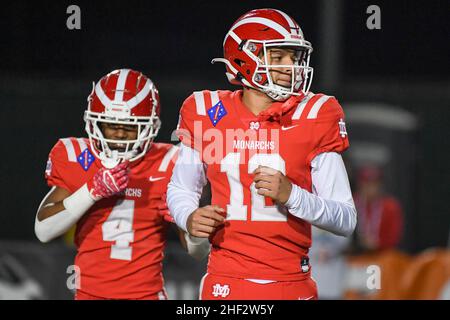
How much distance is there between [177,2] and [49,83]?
1.57m

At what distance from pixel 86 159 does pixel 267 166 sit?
0.87 metres

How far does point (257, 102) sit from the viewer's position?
3.26 m

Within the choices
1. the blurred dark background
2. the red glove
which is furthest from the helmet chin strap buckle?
the blurred dark background

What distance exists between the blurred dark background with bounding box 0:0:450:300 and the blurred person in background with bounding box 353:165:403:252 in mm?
162

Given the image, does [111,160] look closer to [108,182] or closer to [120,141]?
[120,141]

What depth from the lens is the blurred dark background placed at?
6.56 m

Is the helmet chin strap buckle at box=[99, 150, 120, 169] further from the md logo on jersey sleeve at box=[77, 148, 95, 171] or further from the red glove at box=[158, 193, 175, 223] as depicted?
the red glove at box=[158, 193, 175, 223]

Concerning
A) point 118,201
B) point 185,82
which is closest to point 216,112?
point 118,201

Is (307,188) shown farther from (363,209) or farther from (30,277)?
(363,209)

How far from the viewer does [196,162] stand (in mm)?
3246

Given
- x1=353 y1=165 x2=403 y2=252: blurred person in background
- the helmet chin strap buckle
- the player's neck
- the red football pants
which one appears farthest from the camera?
x1=353 y1=165 x2=403 y2=252: blurred person in background

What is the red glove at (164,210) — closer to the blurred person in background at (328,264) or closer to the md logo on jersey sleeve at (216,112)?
the md logo on jersey sleeve at (216,112)

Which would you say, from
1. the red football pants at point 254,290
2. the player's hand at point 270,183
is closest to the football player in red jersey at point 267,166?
the red football pants at point 254,290

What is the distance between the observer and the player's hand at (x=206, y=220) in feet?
9.82
